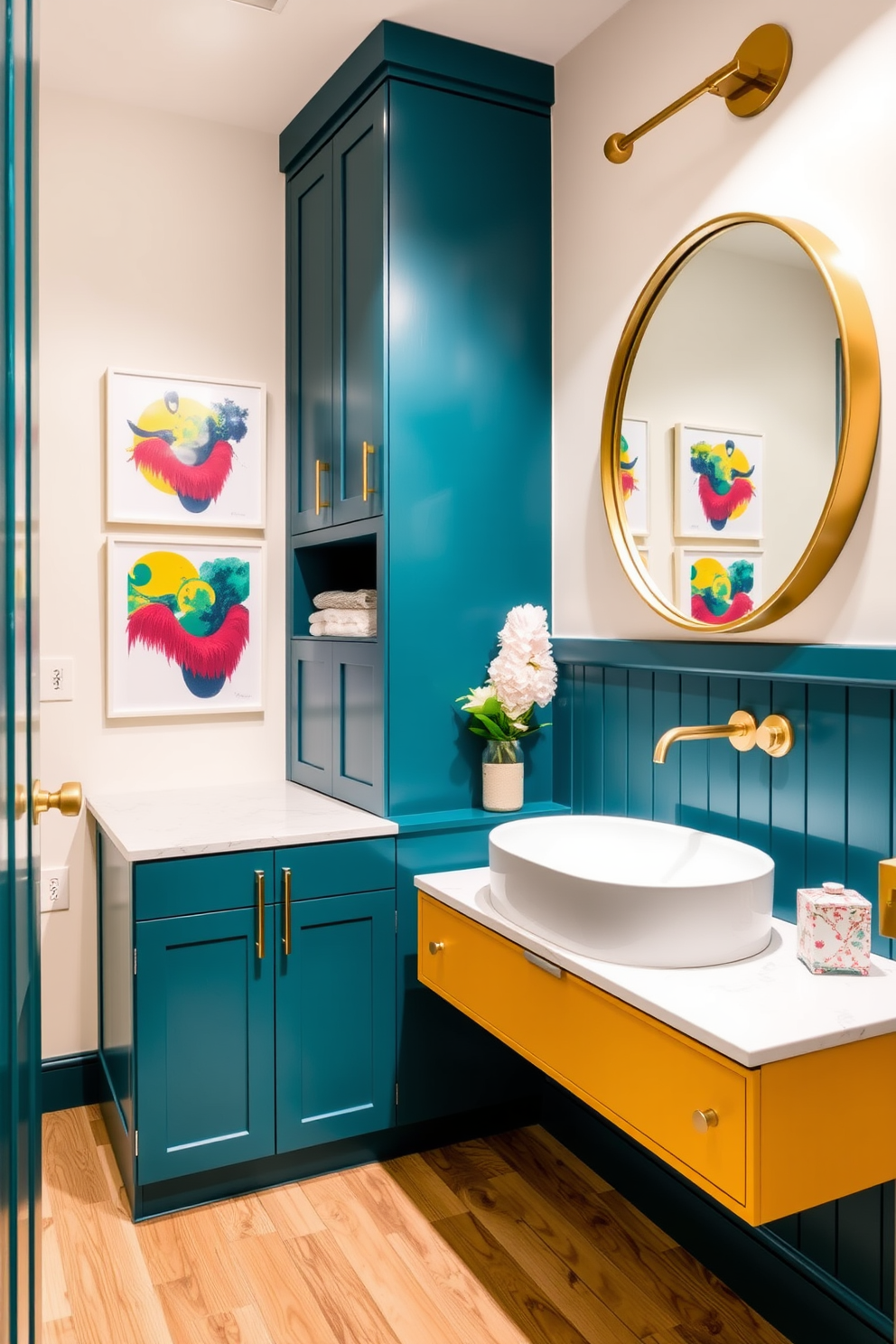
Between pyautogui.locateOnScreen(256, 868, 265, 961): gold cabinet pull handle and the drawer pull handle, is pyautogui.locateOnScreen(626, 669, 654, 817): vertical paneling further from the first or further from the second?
pyautogui.locateOnScreen(256, 868, 265, 961): gold cabinet pull handle

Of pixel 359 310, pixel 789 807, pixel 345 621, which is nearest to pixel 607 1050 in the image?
pixel 789 807

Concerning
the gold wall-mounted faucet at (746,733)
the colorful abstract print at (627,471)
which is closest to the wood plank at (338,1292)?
the gold wall-mounted faucet at (746,733)

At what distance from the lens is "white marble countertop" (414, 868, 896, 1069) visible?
1.28 m

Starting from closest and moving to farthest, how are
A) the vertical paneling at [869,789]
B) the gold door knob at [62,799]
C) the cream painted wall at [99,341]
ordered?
the gold door knob at [62,799]
the vertical paneling at [869,789]
the cream painted wall at [99,341]

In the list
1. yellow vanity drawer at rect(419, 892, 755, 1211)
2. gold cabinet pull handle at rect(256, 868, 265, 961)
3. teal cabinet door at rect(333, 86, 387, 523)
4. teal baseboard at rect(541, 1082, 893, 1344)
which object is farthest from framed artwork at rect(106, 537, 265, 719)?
teal baseboard at rect(541, 1082, 893, 1344)

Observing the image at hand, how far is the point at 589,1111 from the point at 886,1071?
104 cm

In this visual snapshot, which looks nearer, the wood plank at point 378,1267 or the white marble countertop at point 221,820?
the wood plank at point 378,1267

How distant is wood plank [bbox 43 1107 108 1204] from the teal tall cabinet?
1.00 m

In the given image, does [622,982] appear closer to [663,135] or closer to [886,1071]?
[886,1071]

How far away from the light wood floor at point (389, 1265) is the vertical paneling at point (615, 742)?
2.70ft

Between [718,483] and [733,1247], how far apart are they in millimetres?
1415

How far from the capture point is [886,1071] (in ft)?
4.48

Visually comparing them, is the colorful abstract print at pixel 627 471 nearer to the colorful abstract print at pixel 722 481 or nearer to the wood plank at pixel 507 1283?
the colorful abstract print at pixel 722 481

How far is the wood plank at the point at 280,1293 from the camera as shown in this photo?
174 cm
